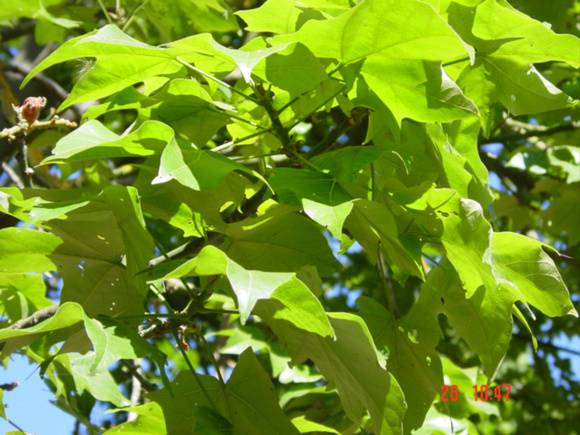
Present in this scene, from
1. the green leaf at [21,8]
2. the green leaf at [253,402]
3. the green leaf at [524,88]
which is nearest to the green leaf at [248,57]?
the green leaf at [524,88]

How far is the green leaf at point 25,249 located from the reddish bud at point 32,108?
432 millimetres

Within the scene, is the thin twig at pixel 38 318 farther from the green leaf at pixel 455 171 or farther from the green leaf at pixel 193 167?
the green leaf at pixel 455 171

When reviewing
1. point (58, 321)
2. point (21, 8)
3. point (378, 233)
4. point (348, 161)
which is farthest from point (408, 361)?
point (21, 8)

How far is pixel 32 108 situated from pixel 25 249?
46 centimetres

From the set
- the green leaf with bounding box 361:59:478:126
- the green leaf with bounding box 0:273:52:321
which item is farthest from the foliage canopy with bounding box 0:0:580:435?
the green leaf with bounding box 0:273:52:321

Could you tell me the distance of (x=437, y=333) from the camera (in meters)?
1.56

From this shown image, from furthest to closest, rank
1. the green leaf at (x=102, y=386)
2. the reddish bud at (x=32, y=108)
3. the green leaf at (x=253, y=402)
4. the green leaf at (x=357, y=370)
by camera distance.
→ the reddish bud at (x=32, y=108) → the green leaf at (x=102, y=386) → the green leaf at (x=253, y=402) → the green leaf at (x=357, y=370)

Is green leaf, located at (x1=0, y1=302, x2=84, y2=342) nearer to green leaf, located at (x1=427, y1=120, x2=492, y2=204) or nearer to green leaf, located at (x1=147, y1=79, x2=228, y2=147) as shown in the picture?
green leaf, located at (x1=147, y1=79, x2=228, y2=147)

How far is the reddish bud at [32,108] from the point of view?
174 cm

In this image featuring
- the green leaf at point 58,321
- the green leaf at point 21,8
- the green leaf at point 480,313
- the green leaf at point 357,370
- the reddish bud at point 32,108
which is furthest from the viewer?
the green leaf at point 21,8

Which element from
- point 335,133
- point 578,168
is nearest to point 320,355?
point 335,133

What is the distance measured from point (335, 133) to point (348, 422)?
27.4 inches

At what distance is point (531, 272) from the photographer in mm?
1346

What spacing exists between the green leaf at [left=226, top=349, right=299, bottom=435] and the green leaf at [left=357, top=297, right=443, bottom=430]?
213mm
